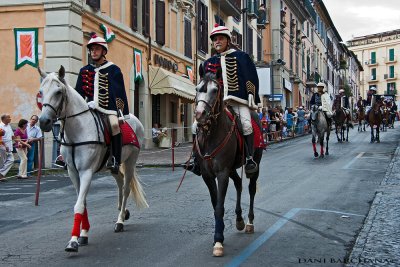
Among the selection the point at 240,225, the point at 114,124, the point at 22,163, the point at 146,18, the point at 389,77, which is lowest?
the point at 240,225

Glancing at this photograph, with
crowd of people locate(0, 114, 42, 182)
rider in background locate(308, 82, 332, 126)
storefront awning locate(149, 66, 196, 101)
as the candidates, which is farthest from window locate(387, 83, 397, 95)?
crowd of people locate(0, 114, 42, 182)

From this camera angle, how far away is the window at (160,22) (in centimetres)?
2842

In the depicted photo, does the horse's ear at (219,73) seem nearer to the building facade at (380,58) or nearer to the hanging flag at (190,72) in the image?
the hanging flag at (190,72)

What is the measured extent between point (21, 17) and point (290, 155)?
10299 millimetres

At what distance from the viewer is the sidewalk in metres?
5.96

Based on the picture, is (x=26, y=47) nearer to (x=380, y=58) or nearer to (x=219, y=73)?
(x=219, y=73)

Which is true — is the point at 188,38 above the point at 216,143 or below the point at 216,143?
above

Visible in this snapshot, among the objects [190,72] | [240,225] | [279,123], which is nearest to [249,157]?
[240,225]

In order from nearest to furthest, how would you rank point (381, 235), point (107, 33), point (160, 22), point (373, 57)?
point (381, 235), point (107, 33), point (160, 22), point (373, 57)

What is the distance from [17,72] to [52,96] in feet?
47.0

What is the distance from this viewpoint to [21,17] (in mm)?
20156

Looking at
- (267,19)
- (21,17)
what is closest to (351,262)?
(21,17)

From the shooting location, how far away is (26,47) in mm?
20031

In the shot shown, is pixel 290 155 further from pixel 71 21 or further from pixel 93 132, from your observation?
pixel 93 132
